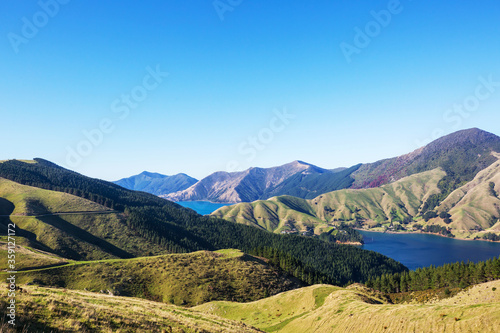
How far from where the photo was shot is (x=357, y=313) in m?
41.8

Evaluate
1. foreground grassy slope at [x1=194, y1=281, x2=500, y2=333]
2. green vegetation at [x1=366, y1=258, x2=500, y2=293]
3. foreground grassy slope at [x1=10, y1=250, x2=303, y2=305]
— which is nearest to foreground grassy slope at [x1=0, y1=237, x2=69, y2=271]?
foreground grassy slope at [x1=10, y1=250, x2=303, y2=305]

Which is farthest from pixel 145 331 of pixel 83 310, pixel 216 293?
pixel 216 293

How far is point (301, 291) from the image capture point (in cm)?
7362

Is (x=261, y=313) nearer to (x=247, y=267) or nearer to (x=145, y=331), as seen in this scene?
(x=247, y=267)

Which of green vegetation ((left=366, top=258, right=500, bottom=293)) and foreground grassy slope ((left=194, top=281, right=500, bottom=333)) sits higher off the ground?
foreground grassy slope ((left=194, top=281, right=500, bottom=333))

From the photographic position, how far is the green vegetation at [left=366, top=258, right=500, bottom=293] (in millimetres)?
100438

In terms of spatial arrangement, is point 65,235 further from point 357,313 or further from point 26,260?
point 357,313

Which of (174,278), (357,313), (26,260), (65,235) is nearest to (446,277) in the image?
(357,313)

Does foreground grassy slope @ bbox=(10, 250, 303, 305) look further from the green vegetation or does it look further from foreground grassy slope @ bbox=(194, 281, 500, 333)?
the green vegetation

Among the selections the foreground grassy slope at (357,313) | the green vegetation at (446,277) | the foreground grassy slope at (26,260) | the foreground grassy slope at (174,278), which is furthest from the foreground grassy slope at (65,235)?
the green vegetation at (446,277)

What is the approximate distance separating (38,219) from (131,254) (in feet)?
216

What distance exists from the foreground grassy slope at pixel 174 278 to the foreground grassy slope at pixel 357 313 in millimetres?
18771

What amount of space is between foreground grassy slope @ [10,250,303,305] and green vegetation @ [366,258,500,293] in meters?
56.5

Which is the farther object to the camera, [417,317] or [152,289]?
[152,289]
